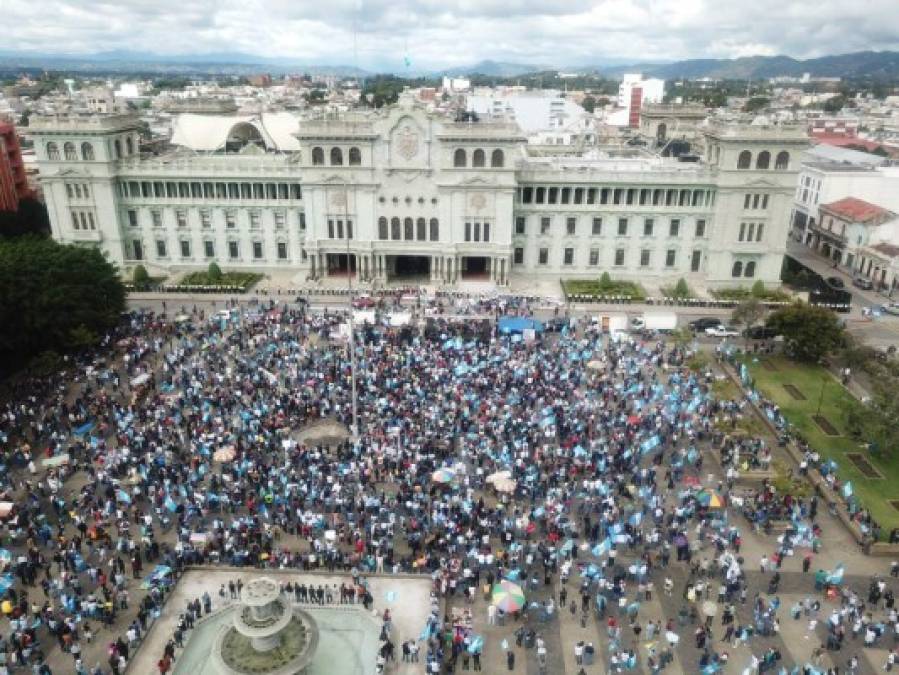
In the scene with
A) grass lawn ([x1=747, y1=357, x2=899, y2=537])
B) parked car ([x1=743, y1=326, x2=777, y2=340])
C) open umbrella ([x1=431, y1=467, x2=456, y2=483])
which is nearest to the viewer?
open umbrella ([x1=431, y1=467, x2=456, y2=483])

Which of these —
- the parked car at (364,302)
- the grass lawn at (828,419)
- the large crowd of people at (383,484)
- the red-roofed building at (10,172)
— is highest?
the red-roofed building at (10,172)

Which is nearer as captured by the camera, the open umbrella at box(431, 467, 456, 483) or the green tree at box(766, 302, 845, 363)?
the open umbrella at box(431, 467, 456, 483)

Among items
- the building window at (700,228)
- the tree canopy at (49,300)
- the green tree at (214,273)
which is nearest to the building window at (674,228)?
the building window at (700,228)

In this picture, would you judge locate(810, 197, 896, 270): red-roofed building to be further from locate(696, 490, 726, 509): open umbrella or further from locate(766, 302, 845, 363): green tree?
locate(696, 490, 726, 509): open umbrella

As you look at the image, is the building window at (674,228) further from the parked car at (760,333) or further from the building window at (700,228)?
the parked car at (760,333)

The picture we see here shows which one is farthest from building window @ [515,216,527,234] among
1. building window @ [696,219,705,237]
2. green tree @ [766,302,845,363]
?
green tree @ [766,302,845,363]

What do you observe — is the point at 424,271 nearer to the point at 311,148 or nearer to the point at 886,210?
the point at 311,148
